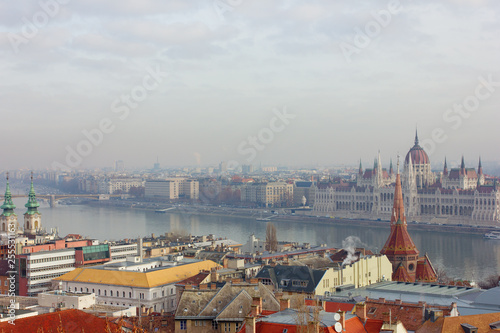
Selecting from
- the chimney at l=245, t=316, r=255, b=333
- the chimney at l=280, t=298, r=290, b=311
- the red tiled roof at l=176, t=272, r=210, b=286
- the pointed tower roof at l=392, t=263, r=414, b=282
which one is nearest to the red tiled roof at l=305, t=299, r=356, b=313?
the chimney at l=280, t=298, r=290, b=311

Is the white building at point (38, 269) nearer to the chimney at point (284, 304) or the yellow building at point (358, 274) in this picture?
the yellow building at point (358, 274)

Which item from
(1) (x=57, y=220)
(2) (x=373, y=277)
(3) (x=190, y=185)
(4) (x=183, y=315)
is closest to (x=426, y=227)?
(1) (x=57, y=220)

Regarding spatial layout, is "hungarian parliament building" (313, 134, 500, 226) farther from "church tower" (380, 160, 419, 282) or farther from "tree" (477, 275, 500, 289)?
"church tower" (380, 160, 419, 282)

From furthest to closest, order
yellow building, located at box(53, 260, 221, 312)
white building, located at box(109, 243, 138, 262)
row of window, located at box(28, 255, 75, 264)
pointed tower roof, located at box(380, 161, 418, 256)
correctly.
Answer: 1. white building, located at box(109, 243, 138, 262)
2. pointed tower roof, located at box(380, 161, 418, 256)
3. row of window, located at box(28, 255, 75, 264)
4. yellow building, located at box(53, 260, 221, 312)

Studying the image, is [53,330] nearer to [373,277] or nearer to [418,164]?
[373,277]

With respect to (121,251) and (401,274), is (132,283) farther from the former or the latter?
(121,251)

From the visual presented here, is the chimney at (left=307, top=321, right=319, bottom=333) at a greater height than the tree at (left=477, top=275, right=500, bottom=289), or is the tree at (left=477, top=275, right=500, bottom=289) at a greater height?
the chimney at (left=307, top=321, right=319, bottom=333)

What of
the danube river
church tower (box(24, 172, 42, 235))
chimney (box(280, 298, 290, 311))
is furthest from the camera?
the danube river

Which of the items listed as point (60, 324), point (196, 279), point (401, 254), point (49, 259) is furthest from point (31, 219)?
point (60, 324)
